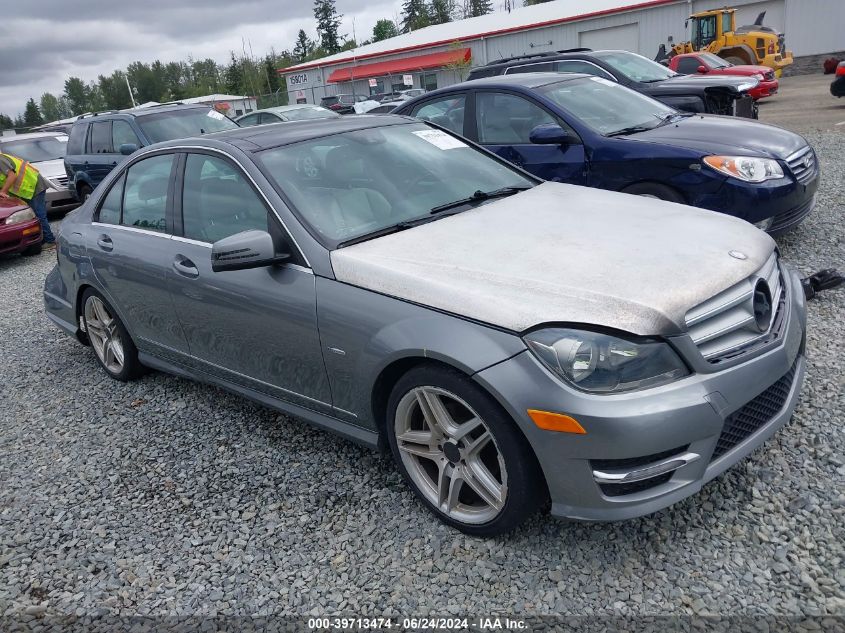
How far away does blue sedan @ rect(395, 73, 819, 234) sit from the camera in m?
4.99

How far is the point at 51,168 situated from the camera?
1430 cm

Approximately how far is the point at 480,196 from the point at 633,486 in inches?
70.4

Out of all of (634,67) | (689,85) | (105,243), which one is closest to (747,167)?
(105,243)

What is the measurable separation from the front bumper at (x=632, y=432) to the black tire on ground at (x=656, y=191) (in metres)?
2.96

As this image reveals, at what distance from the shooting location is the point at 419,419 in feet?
9.16

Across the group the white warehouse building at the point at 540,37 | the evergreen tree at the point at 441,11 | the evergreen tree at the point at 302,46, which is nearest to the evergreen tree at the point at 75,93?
the evergreen tree at the point at 302,46

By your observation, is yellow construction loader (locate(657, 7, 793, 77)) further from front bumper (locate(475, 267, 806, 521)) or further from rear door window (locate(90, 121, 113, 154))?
front bumper (locate(475, 267, 806, 521))

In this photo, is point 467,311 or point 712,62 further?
point 712,62

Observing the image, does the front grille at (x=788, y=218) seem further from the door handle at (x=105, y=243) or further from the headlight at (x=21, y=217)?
the headlight at (x=21, y=217)

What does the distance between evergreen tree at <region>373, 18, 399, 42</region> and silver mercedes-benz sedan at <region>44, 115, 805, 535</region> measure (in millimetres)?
102610

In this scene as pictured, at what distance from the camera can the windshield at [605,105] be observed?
5.77m

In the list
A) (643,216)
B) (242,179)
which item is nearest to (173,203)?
(242,179)

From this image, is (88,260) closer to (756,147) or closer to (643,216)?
(643,216)

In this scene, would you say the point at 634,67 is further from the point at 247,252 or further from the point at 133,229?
the point at 247,252
